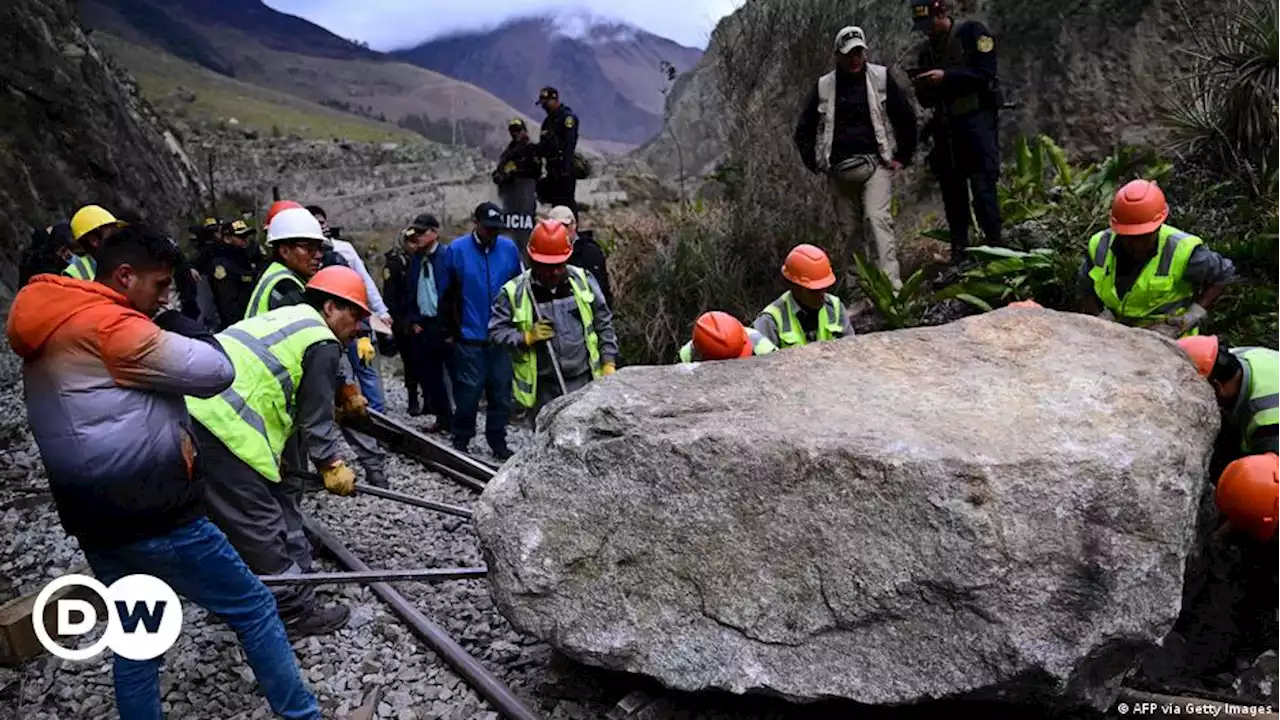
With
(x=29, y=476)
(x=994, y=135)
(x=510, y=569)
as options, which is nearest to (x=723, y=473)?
(x=510, y=569)

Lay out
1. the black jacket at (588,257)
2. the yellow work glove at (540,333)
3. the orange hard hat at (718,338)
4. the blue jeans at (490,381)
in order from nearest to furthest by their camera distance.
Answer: the orange hard hat at (718,338), the yellow work glove at (540,333), the blue jeans at (490,381), the black jacket at (588,257)

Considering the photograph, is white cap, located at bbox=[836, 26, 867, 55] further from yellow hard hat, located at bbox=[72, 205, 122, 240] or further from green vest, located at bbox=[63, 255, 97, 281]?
green vest, located at bbox=[63, 255, 97, 281]

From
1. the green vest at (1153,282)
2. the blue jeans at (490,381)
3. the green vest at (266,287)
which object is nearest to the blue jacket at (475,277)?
the blue jeans at (490,381)

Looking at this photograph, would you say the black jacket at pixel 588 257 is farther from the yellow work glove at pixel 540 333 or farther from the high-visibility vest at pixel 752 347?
the high-visibility vest at pixel 752 347

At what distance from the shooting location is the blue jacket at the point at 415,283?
19.9 feet

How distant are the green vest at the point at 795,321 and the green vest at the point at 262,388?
210cm

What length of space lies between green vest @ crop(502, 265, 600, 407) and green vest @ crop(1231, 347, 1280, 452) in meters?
3.14

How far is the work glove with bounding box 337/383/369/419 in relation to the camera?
4051 mm

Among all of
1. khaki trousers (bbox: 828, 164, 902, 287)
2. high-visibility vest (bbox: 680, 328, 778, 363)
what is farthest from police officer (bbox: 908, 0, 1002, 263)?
high-visibility vest (bbox: 680, 328, 778, 363)

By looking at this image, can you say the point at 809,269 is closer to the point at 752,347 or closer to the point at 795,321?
the point at 795,321

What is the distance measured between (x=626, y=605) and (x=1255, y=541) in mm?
2678

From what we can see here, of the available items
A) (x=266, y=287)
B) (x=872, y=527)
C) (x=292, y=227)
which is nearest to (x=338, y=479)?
(x=266, y=287)

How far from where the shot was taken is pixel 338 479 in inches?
141

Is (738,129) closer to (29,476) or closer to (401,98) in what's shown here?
(29,476)
